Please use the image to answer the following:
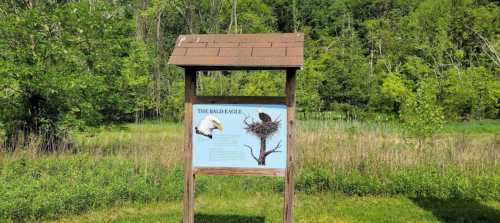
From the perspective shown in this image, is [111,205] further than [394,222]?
Yes

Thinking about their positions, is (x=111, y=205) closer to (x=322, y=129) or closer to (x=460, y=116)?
(x=322, y=129)

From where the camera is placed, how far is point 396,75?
28641 millimetres

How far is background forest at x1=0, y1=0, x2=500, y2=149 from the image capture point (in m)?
9.73

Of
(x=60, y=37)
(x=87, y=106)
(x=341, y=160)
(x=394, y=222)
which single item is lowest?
(x=394, y=222)

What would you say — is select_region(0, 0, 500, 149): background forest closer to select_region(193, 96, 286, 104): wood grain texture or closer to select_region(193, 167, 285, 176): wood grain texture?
select_region(193, 96, 286, 104): wood grain texture

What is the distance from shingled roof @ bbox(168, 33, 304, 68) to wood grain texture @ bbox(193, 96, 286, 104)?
38 centimetres

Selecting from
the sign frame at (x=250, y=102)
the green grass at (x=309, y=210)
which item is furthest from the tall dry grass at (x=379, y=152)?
the sign frame at (x=250, y=102)

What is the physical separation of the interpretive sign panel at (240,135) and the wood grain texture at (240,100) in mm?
36

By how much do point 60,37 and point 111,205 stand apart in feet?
17.0

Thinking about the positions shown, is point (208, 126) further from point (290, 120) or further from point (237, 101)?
point (290, 120)

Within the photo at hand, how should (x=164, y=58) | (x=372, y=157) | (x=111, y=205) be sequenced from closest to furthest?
(x=111, y=205) → (x=372, y=157) → (x=164, y=58)

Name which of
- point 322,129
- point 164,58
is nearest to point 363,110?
point 164,58

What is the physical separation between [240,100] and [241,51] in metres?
0.54

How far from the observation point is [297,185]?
7750mm
